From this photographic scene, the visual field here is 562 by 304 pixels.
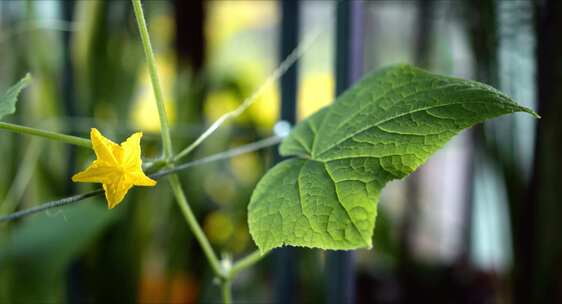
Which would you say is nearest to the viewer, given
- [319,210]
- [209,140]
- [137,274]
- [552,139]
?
[319,210]

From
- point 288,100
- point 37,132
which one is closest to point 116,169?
point 37,132

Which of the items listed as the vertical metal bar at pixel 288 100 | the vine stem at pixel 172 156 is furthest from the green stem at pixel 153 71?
the vertical metal bar at pixel 288 100

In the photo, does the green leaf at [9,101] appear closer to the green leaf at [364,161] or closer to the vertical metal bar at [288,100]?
the green leaf at [364,161]

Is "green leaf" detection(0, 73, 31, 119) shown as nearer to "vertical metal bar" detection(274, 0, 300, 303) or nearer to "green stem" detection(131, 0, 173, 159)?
"green stem" detection(131, 0, 173, 159)

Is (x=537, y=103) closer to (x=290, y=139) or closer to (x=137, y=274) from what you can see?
(x=290, y=139)

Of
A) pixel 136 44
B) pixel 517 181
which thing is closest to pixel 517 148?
pixel 517 181
